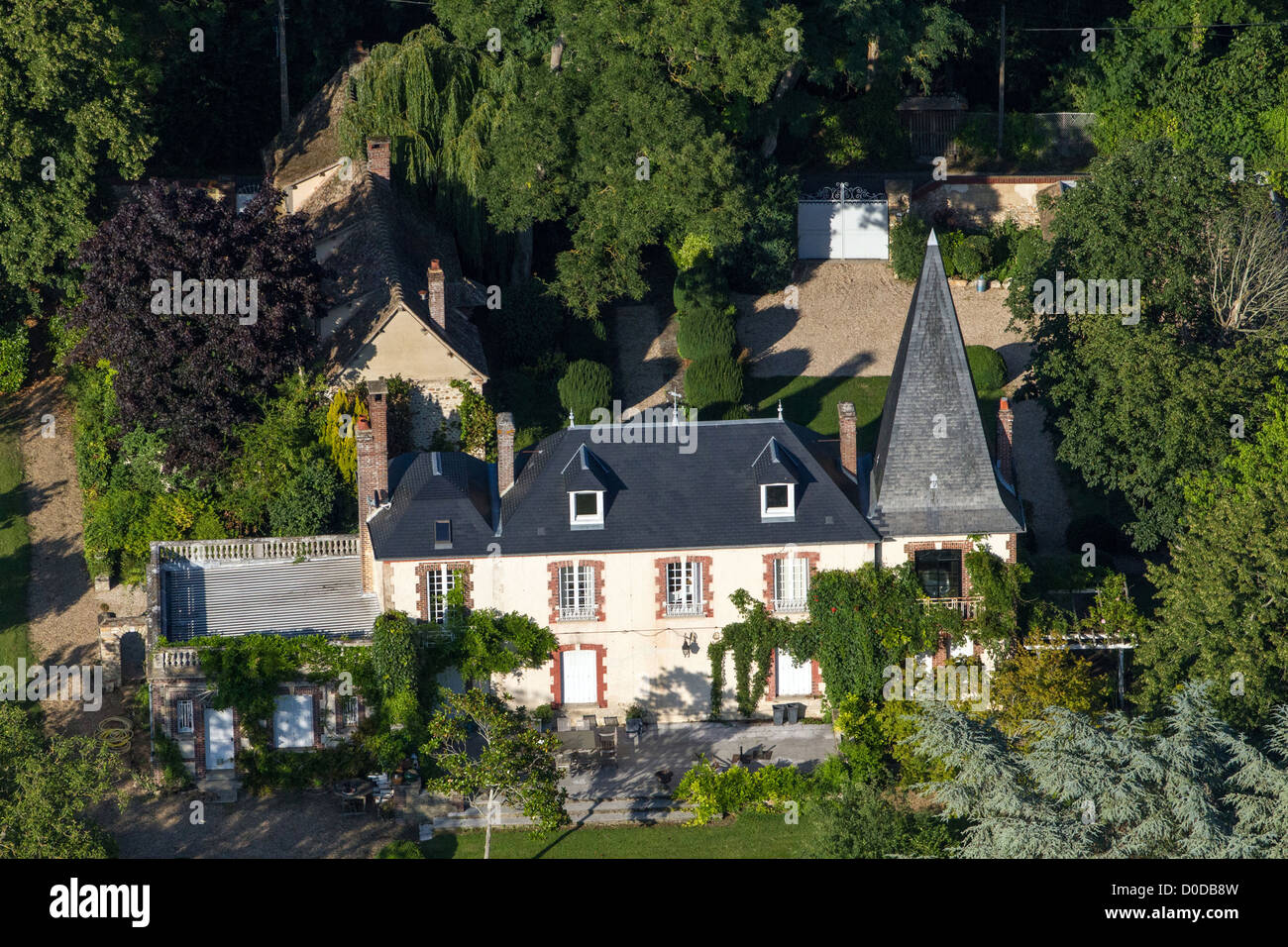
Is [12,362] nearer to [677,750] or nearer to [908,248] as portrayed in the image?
[677,750]

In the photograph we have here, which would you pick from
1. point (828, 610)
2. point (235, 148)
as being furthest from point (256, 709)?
point (235, 148)

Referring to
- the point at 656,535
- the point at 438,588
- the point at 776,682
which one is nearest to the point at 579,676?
the point at 656,535

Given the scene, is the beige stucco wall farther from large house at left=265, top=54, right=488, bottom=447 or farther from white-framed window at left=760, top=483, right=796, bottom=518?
large house at left=265, top=54, right=488, bottom=447

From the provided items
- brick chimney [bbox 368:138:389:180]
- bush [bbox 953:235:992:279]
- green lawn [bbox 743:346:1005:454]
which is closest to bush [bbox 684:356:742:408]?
green lawn [bbox 743:346:1005:454]

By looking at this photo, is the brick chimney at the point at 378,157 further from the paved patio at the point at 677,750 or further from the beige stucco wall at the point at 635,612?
the paved patio at the point at 677,750

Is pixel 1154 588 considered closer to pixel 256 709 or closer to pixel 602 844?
pixel 602 844

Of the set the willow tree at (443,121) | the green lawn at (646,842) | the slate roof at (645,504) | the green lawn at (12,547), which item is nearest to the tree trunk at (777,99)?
the willow tree at (443,121)
